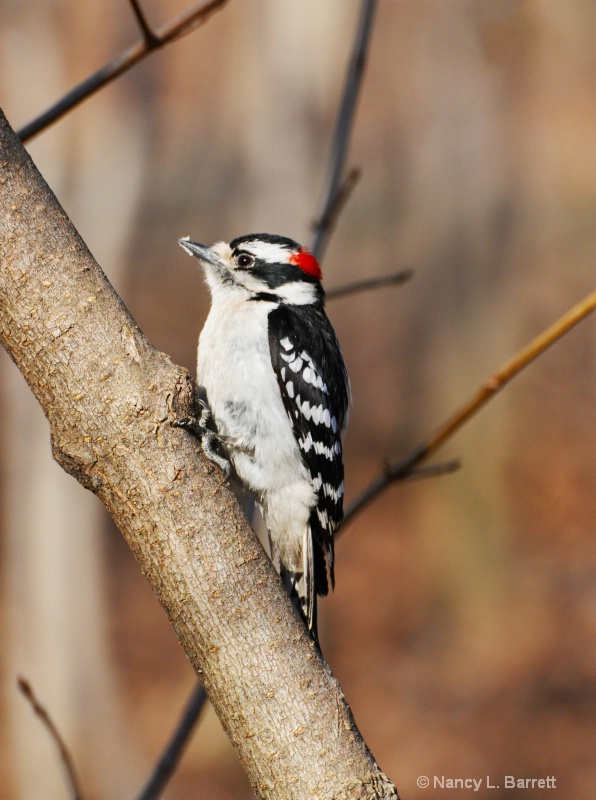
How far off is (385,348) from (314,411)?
13874mm

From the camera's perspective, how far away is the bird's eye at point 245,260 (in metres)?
3.98

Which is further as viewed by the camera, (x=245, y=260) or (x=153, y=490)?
(x=245, y=260)

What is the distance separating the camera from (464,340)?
17.4 metres

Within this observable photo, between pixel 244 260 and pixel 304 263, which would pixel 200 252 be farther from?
pixel 304 263

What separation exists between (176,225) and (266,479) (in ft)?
43.4

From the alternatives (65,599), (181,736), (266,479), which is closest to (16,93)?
(65,599)

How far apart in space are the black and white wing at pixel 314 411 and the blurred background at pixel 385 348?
4.79 meters

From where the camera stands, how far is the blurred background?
10.4 metres

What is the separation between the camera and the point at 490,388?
8.11 feet

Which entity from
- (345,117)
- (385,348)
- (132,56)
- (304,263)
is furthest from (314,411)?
(385,348)

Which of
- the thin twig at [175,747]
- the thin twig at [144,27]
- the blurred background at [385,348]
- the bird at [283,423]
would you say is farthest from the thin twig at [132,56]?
the blurred background at [385,348]

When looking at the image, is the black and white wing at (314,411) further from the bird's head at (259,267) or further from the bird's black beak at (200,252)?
the bird's black beak at (200,252)

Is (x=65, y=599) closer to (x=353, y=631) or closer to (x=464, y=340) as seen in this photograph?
(x=353, y=631)

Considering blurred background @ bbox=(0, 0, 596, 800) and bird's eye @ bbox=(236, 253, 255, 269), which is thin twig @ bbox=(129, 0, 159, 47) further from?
blurred background @ bbox=(0, 0, 596, 800)
